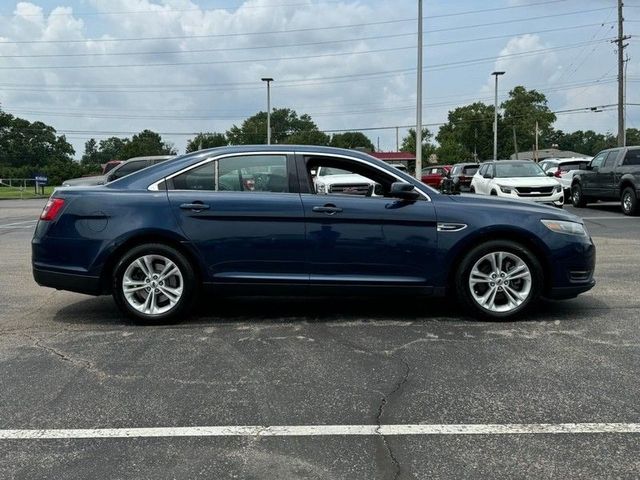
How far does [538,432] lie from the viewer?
3.38 meters

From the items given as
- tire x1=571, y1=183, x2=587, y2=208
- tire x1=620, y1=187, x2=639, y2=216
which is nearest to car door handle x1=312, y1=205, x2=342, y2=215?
tire x1=620, y1=187, x2=639, y2=216

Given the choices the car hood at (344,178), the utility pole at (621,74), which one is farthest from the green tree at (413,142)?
the car hood at (344,178)

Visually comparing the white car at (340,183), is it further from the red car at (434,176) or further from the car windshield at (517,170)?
the red car at (434,176)

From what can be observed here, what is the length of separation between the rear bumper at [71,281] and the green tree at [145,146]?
102886 millimetres

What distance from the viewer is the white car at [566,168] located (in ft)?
72.7

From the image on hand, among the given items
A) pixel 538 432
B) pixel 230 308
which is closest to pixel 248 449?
pixel 538 432

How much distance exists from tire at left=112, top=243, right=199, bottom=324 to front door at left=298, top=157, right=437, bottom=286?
1140 millimetres

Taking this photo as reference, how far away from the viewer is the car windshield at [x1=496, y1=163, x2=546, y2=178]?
680 inches

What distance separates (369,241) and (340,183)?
171cm

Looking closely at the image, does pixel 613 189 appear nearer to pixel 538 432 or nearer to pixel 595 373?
pixel 595 373

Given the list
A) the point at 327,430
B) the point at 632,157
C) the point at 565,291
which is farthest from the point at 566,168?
the point at 327,430

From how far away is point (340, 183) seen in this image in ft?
23.2

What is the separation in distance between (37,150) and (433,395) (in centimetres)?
12041

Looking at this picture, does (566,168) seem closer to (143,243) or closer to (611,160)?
(611,160)
